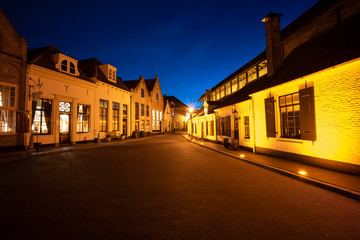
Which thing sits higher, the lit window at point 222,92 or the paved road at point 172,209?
the lit window at point 222,92

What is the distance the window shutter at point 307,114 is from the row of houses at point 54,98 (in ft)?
53.3

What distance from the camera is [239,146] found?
45.6 feet

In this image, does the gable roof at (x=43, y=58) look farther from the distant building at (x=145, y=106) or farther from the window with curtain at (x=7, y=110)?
the distant building at (x=145, y=106)

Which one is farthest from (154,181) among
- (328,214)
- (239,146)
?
(239,146)

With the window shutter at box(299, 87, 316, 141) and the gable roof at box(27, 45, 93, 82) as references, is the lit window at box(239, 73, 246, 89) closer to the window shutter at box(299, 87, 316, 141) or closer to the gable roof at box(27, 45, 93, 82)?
the window shutter at box(299, 87, 316, 141)

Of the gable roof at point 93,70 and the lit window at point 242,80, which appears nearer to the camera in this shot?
the lit window at point 242,80

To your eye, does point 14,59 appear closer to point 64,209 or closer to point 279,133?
point 64,209

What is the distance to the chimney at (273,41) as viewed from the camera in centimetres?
1158

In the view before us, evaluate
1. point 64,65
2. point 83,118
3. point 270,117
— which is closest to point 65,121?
point 83,118

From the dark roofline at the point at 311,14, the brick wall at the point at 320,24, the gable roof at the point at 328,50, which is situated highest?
the dark roofline at the point at 311,14

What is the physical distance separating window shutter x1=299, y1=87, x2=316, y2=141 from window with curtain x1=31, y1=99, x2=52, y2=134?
1748 centimetres

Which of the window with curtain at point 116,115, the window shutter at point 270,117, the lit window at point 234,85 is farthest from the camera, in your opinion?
the window with curtain at point 116,115

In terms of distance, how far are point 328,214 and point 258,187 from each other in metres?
1.82

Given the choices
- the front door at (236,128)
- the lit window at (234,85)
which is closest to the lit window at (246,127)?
the front door at (236,128)
